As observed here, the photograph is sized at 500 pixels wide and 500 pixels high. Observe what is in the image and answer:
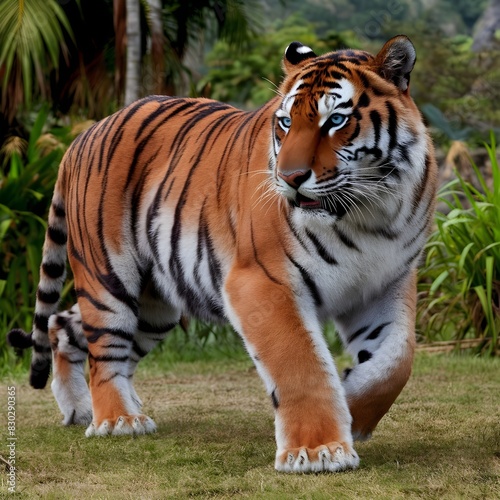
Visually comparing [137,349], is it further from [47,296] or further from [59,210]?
[59,210]

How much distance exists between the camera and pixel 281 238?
3416 mm

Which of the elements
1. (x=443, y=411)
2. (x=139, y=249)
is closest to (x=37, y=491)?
(x=139, y=249)

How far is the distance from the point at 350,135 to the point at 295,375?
0.81 metres

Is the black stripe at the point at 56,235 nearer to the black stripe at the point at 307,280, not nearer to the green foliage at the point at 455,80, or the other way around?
the black stripe at the point at 307,280

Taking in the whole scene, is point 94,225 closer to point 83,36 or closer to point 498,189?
point 498,189

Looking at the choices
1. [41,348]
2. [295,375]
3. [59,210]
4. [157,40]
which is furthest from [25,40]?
[295,375]

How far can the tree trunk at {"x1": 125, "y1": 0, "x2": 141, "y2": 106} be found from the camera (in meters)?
8.18

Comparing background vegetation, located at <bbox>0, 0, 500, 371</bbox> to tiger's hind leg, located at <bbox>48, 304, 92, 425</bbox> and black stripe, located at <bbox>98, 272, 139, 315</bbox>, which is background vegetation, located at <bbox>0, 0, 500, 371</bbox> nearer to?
black stripe, located at <bbox>98, 272, 139, 315</bbox>

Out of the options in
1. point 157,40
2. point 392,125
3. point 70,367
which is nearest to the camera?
point 392,125

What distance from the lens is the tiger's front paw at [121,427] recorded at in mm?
4023

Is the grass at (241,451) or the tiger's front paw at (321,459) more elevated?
the tiger's front paw at (321,459)

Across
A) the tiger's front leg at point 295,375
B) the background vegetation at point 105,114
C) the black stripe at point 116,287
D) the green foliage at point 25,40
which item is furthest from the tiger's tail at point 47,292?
the green foliage at point 25,40

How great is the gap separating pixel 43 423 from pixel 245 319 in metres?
1.61

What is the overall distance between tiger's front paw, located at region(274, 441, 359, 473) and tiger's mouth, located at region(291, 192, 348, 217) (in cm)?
75
